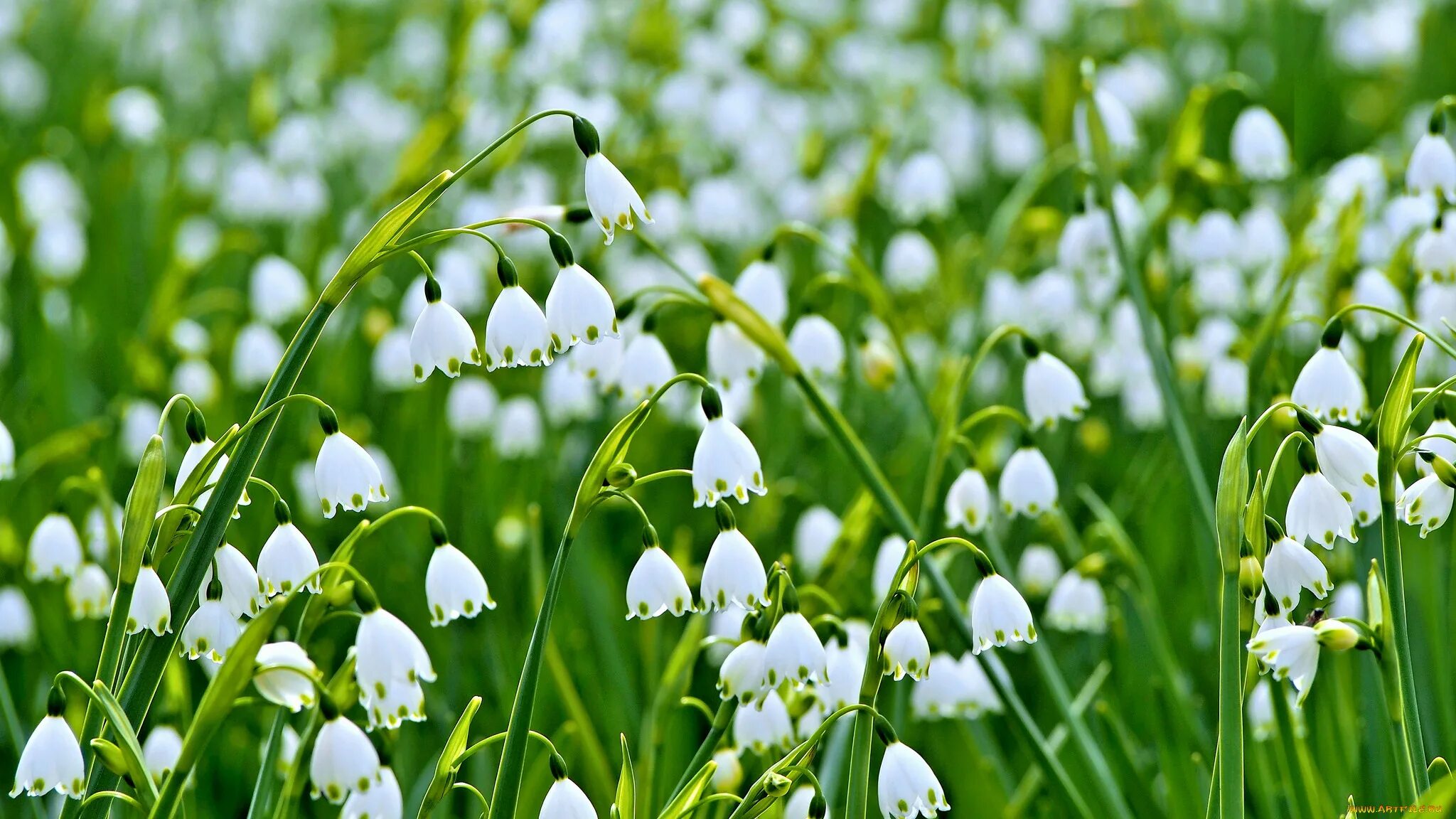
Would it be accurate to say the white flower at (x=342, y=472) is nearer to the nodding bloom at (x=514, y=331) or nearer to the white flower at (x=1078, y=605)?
the nodding bloom at (x=514, y=331)

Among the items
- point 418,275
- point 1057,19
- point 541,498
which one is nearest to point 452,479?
point 541,498

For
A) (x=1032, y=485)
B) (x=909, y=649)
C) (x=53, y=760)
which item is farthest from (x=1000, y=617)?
(x=53, y=760)

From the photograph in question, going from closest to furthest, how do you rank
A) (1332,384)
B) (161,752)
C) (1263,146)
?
(1332,384) → (161,752) → (1263,146)

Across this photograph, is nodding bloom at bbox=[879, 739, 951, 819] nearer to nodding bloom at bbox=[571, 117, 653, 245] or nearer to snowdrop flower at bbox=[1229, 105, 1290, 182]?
nodding bloom at bbox=[571, 117, 653, 245]

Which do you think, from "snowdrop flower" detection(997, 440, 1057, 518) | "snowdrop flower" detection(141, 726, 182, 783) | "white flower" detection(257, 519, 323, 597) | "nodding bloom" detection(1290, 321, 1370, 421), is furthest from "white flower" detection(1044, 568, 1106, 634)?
"snowdrop flower" detection(141, 726, 182, 783)

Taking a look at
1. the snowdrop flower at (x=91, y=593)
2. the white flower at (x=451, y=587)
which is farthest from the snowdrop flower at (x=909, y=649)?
the snowdrop flower at (x=91, y=593)

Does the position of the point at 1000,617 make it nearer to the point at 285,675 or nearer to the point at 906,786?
the point at 906,786

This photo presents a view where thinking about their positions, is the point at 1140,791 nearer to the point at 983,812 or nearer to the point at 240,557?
the point at 983,812
